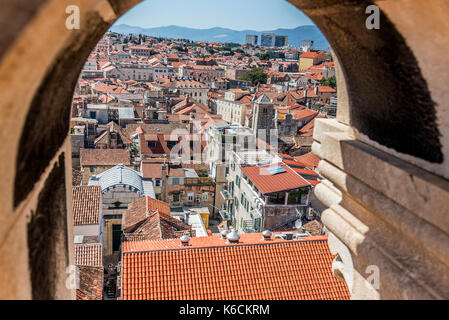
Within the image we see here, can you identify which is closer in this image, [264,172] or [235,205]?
[264,172]

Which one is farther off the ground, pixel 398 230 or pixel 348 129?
pixel 348 129

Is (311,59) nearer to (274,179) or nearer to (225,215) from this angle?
(225,215)

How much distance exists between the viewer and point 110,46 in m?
126

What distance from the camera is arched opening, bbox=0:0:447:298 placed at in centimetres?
116

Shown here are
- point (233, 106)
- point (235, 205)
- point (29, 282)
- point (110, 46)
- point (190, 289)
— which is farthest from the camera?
point (110, 46)

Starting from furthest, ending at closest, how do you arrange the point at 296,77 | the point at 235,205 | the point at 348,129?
the point at 296,77
the point at 235,205
the point at 348,129

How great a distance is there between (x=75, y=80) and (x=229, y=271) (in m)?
9.97

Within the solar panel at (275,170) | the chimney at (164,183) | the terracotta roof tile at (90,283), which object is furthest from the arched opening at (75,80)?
the chimney at (164,183)

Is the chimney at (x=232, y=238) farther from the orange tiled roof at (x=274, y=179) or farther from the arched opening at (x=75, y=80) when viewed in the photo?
the arched opening at (x=75, y=80)

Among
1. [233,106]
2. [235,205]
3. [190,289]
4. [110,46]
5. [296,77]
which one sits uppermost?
[110,46]

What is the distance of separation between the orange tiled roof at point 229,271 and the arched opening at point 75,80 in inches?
341
